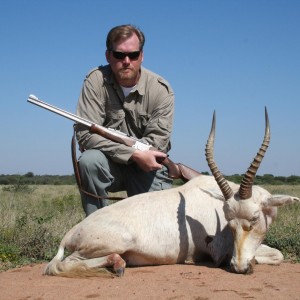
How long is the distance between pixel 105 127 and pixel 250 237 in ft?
8.95

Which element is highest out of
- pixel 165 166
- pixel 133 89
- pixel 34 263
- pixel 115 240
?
pixel 133 89

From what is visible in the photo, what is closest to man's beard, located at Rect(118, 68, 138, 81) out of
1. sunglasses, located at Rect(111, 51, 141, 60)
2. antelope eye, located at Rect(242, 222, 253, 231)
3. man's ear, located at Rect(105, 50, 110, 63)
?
sunglasses, located at Rect(111, 51, 141, 60)

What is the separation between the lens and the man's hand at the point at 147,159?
7.29m

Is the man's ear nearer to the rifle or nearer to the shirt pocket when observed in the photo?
the shirt pocket

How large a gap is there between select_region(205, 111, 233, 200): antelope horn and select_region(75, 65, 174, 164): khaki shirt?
1.67 metres

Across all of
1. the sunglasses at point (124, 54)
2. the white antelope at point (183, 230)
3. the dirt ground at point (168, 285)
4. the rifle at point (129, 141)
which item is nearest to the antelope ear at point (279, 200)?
the white antelope at point (183, 230)

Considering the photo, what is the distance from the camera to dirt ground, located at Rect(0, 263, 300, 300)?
4.95 m

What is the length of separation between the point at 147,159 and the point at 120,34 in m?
1.77

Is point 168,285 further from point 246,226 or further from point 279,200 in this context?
point 279,200

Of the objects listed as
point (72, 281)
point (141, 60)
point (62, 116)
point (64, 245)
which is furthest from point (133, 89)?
point (72, 281)

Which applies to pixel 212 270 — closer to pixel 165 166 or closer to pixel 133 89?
pixel 165 166

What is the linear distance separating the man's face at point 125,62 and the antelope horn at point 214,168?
1958mm

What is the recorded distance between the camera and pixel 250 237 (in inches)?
229

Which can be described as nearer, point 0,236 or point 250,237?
point 250,237
